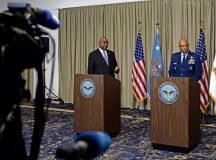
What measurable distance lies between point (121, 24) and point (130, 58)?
830mm

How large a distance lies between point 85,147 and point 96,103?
3770 millimetres

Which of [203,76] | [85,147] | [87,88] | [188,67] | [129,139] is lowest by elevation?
[129,139]

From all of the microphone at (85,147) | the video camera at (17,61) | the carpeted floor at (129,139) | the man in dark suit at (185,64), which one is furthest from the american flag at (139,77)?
the microphone at (85,147)

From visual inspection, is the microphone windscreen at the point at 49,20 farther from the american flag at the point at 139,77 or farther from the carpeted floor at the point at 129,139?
the american flag at the point at 139,77

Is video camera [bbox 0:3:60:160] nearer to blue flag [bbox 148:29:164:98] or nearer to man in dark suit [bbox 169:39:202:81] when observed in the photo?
man in dark suit [bbox 169:39:202:81]

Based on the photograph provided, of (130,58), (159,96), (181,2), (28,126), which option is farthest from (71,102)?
(159,96)

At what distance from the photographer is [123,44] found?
7.71m

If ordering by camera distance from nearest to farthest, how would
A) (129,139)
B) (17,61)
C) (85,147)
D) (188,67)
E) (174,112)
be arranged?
(85,147)
(17,61)
(174,112)
(129,139)
(188,67)

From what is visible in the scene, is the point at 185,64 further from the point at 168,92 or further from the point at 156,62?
the point at 156,62

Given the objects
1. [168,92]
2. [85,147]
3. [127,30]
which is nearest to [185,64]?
[168,92]

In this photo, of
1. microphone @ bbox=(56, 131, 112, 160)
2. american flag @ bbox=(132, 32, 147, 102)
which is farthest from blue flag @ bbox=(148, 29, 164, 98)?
microphone @ bbox=(56, 131, 112, 160)

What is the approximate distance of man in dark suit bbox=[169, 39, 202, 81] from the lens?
5.18 metres

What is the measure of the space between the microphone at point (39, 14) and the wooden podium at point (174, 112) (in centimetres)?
305

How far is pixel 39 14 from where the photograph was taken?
101 centimetres
